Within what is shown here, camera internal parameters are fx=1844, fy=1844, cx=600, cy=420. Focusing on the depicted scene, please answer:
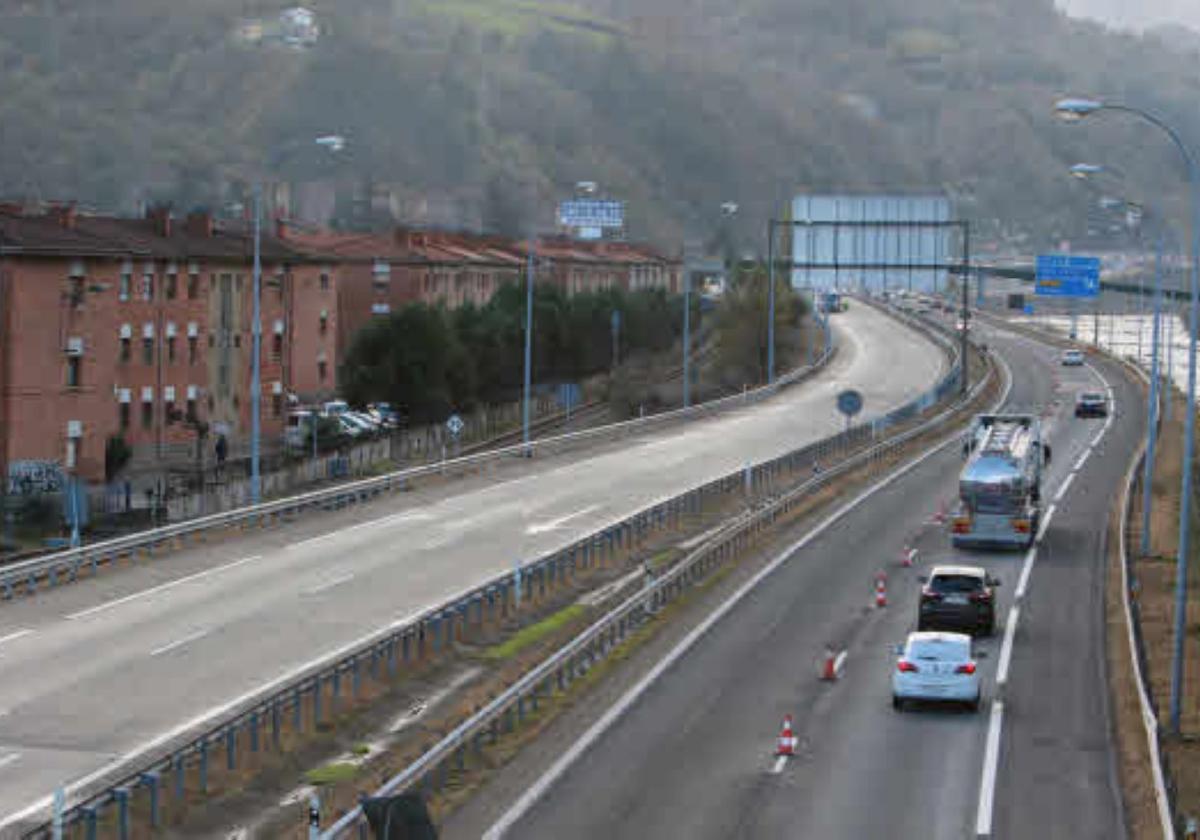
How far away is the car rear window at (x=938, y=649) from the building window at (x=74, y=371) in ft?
114

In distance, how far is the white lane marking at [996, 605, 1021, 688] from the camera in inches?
1259

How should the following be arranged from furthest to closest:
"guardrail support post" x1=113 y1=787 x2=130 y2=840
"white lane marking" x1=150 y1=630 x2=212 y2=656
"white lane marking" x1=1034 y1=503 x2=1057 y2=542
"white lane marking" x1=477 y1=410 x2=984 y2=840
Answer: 1. "white lane marking" x1=1034 y1=503 x2=1057 y2=542
2. "white lane marking" x1=150 y1=630 x2=212 y2=656
3. "white lane marking" x1=477 y1=410 x2=984 y2=840
4. "guardrail support post" x1=113 y1=787 x2=130 y2=840

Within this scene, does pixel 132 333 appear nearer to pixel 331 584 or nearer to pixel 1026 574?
pixel 331 584

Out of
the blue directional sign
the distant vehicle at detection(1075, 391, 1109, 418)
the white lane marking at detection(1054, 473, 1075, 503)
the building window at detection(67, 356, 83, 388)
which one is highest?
the blue directional sign

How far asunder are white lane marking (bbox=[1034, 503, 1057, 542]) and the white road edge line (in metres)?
5.50

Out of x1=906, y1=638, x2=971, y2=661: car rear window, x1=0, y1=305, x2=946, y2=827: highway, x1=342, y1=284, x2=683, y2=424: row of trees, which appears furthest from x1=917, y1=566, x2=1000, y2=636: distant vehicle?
x1=342, y1=284, x2=683, y2=424: row of trees

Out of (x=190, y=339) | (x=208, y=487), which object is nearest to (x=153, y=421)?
(x=190, y=339)

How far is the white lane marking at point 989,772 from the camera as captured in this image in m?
22.4

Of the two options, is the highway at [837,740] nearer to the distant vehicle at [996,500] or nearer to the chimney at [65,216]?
the distant vehicle at [996,500]

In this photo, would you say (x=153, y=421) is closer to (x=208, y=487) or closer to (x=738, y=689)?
(x=208, y=487)

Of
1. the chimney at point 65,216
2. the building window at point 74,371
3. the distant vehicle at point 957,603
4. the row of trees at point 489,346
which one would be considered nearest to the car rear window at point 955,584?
the distant vehicle at point 957,603

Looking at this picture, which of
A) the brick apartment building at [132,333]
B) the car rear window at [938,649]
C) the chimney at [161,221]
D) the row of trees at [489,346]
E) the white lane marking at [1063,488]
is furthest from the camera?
the row of trees at [489,346]

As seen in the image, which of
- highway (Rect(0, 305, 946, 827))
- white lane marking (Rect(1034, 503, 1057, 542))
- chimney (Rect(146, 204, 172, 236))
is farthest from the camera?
chimney (Rect(146, 204, 172, 236))

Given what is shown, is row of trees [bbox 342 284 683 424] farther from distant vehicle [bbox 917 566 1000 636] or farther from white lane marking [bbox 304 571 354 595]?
distant vehicle [bbox 917 566 1000 636]
